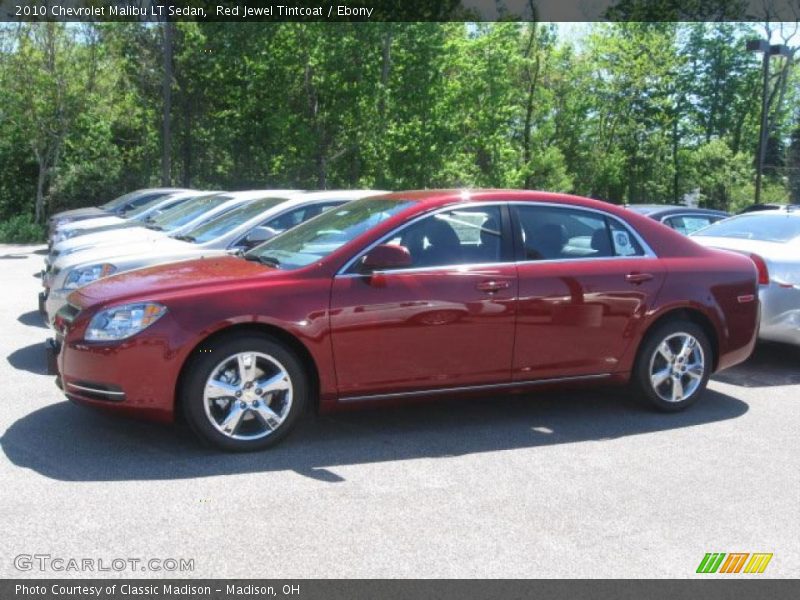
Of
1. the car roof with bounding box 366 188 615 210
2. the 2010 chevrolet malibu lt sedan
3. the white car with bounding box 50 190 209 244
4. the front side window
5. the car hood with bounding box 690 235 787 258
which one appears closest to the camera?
the 2010 chevrolet malibu lt sedan

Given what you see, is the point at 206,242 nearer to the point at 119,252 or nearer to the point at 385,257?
the point at 119,252

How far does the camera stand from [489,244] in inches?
232

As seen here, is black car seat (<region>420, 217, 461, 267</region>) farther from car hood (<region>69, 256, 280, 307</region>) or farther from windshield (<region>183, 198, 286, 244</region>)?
windshield (<region>183, 198, 286, 244</region>)

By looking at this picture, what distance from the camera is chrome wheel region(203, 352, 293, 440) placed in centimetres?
515

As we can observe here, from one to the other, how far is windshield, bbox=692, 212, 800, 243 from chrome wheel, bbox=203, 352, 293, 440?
542 centimetres

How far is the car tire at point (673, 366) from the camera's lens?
6.31 meters

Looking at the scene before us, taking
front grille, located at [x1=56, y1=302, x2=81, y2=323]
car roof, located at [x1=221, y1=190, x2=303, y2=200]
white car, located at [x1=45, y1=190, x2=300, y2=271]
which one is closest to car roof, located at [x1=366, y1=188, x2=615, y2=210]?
front grille, located at [x1=56, y1=302, x2=81, y2=323]

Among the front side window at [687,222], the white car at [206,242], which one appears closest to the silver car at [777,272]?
the white car at [206,242]

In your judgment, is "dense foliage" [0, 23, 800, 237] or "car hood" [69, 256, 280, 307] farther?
"dense foliage" [0, 23, 800, 237]

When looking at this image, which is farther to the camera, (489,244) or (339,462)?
(489,244)

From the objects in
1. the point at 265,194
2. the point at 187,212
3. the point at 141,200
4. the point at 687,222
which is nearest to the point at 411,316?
the point at 265,194
